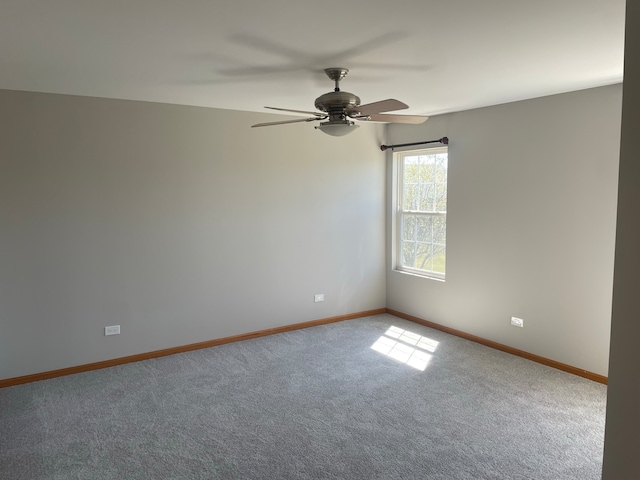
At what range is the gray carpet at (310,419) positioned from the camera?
267 cm

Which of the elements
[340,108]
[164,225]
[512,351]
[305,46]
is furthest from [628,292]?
[164,225]

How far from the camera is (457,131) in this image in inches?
189

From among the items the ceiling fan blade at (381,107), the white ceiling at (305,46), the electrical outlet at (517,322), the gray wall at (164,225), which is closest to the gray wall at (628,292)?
the white ceiling at (305,46)

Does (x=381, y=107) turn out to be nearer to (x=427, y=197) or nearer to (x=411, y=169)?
(x=427, y=197)

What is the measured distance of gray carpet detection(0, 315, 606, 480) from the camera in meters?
2.67

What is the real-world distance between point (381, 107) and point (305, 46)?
1.95ft

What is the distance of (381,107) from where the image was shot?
2.79 m

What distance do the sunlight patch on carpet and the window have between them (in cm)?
81

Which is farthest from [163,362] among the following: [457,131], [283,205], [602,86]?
[602,86]

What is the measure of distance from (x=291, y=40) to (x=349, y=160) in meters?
3.10

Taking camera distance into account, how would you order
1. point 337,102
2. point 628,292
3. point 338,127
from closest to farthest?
point 628,292
point 337,102
point 338,127

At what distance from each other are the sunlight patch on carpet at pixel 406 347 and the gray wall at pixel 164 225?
825mm

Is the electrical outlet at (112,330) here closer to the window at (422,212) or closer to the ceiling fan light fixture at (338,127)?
the ceiling fan light fixture at (338,127)

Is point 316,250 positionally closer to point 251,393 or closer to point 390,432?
point 251,393
